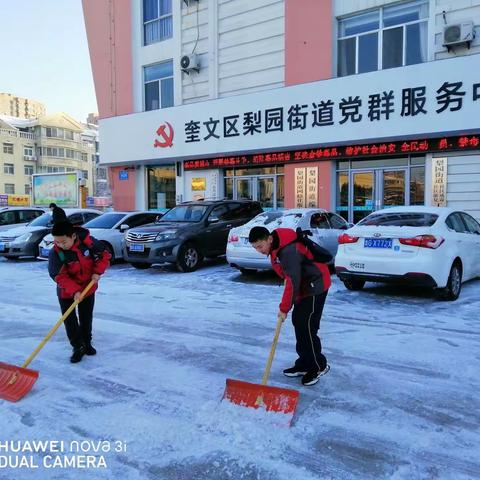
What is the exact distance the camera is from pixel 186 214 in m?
11.5

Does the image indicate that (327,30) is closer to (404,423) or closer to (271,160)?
(271,160)

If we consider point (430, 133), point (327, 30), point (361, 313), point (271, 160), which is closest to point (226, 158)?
point (271, 160)

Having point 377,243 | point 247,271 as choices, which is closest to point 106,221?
point 247,271

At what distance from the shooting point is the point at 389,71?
12.8 m

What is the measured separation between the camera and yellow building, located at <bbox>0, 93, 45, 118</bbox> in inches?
3678

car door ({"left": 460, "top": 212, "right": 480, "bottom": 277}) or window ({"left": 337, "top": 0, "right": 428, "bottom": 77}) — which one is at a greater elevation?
window ({"left": 337, "top": 0, "right": 428, "bottom": 77})

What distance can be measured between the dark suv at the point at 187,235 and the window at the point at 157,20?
9.86 metres

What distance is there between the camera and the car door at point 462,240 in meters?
7.58

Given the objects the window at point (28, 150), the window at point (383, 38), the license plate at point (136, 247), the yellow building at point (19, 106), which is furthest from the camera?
the yellow building at point (19, 106)

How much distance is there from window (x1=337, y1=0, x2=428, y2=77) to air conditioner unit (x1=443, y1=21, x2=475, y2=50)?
86cm

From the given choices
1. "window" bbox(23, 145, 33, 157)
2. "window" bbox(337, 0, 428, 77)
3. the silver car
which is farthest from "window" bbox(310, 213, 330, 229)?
"window" bbox(23, 145, 33, 157)

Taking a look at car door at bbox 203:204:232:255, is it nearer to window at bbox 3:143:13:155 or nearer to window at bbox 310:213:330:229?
window at bbox 310:213:330:229

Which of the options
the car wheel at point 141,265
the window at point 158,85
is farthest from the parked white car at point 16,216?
the window at point 158,85

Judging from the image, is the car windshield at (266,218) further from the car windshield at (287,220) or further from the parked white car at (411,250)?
the parked white car at (411,250)
